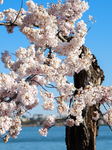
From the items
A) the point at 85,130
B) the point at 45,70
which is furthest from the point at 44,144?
the point at 45,70

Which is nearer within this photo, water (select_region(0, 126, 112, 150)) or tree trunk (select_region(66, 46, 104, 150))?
tree trunk (select_region(66, 46, 104, 150))

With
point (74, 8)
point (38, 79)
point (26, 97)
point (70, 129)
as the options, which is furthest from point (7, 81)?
point (70, 129)

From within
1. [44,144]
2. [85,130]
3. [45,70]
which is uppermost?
[45,70]

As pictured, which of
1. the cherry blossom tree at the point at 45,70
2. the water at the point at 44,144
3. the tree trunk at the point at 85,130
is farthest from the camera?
the water at the point at 44,144

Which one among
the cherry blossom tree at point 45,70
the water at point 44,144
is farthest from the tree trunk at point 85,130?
the water at point 44,144

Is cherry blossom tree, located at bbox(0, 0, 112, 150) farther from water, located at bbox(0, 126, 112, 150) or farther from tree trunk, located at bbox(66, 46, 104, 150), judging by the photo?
water, located at bbox(0, 126, 112, 150)

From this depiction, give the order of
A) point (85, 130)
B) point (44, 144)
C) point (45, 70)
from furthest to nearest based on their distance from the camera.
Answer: point (44, 144)
point (85, 130)
point (45, 70)

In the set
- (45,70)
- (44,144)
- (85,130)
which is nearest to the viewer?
(45,70)

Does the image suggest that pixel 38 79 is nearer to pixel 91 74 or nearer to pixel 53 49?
pixel 53 49

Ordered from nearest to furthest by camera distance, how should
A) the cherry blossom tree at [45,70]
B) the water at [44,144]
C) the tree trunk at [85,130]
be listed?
the cherry blossom tree at [45,70] → the tree trunk at [85,130] → the water at [44,144]

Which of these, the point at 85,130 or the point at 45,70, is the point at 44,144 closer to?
the point at 85,130

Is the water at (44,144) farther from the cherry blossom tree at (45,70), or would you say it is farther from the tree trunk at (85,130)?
the cherry blossom tree at (45,70)

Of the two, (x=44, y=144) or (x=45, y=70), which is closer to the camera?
(x=45, y=70)

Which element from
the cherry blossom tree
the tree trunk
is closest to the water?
the tree trunk
